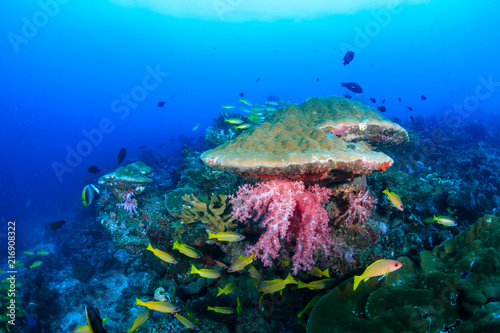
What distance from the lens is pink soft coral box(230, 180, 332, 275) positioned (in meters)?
3.15

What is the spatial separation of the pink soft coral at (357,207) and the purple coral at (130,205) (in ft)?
19.9

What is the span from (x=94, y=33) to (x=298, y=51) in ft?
268

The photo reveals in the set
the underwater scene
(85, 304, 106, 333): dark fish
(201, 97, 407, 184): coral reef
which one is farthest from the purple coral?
(85, 304, 106, 333): dark fish

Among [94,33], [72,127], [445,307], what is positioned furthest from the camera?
[72,127]

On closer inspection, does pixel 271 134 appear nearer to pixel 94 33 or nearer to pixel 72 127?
pixel 94 33

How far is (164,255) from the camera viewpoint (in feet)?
11.1

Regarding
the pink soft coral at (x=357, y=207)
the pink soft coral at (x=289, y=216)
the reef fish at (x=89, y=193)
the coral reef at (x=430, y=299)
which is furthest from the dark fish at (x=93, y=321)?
the reef fish at (x=89, y=193)

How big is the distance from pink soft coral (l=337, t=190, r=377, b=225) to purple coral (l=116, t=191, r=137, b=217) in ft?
19.9

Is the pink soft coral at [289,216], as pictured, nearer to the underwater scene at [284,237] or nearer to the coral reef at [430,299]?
the underwater scene at [284,237]

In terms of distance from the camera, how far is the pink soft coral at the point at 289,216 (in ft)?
10.3

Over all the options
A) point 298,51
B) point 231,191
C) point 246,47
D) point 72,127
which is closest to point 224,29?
point 246,47

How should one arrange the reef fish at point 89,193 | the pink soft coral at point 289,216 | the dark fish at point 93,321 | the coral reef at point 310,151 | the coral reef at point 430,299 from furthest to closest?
the reef fish at point 89,193 < the pink soft coral at point 289,216 < the coral reef at point 310,151 < the coral reef at point 430,299 < the dark fish at point 93,321

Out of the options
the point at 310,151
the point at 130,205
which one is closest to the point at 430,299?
the point at 310,151

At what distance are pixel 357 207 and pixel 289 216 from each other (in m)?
1.29
